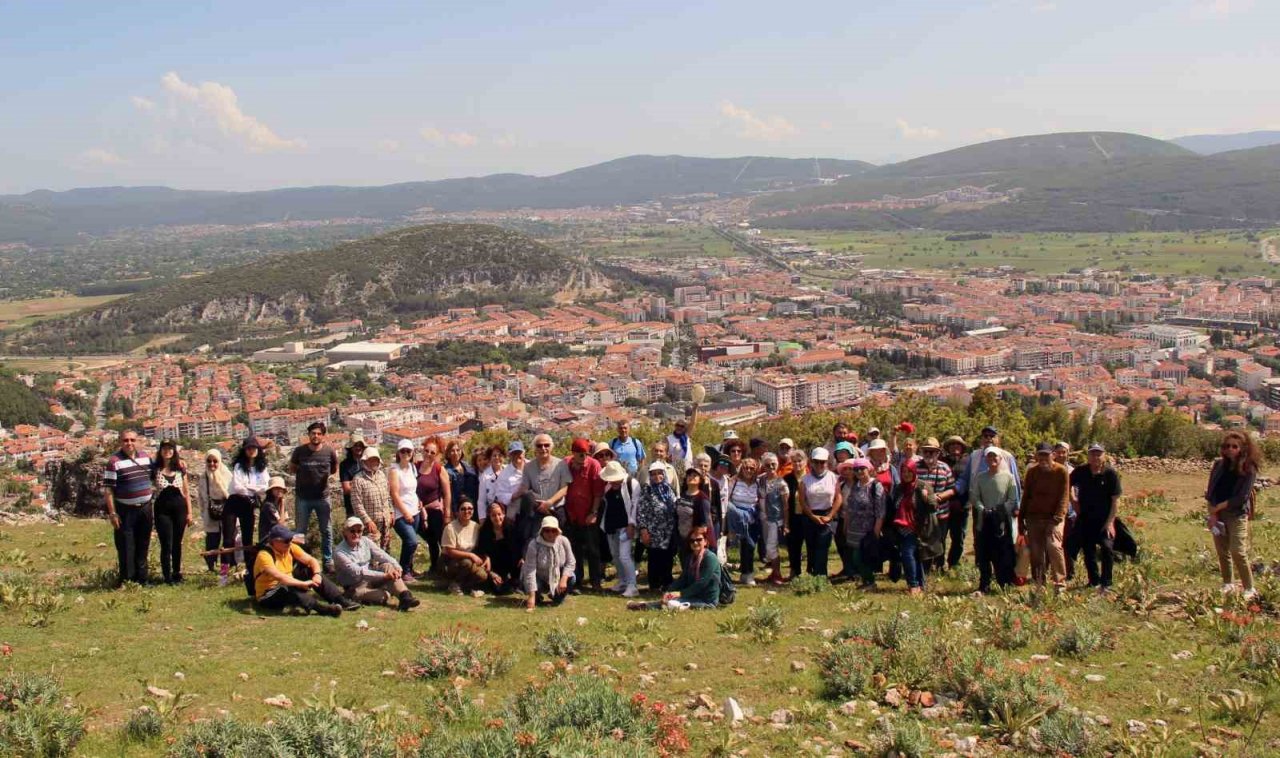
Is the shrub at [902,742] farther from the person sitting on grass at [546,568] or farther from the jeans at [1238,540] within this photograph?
the jeans at [1238,540]

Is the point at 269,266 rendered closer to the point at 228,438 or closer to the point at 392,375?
the point at 392,375

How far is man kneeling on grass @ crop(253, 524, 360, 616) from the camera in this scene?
7.14m

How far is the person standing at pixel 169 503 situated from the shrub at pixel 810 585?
526 cm

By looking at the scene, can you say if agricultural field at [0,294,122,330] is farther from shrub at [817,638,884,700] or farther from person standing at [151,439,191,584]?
shrub at [817,638,884,700]

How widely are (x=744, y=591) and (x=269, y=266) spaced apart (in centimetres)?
10482

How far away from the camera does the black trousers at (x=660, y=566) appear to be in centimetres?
800

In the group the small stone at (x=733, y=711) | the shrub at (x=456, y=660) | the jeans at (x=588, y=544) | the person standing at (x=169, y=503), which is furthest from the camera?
the jeans at (x=588, y=544)

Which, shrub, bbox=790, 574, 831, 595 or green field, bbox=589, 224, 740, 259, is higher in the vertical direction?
green field, bbox=589, 224, 740, 259

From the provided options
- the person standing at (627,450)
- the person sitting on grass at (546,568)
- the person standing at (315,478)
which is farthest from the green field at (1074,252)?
the person standing at (315,478)

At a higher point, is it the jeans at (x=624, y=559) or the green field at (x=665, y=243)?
the green field at (x=665, y=243)

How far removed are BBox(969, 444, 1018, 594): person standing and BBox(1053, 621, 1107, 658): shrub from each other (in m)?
1.57

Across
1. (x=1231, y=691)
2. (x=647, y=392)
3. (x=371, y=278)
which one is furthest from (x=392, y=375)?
(x=1231, y=691)

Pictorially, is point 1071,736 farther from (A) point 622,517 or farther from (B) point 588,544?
(B) point 588,544

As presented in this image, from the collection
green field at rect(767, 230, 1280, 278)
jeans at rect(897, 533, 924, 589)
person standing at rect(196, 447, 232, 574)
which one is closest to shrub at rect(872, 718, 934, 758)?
jeans at rect(897, 533, 924, 589)
